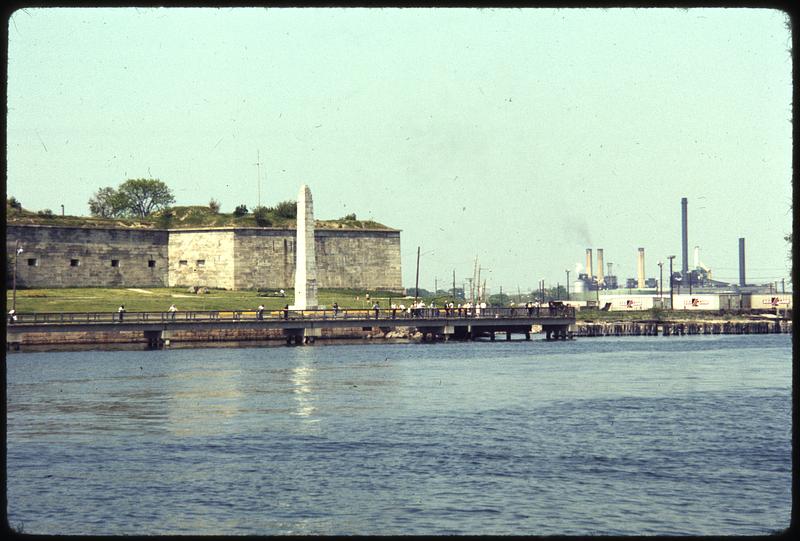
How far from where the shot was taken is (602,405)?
40375 millimetres

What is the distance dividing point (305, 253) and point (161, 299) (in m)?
20.1

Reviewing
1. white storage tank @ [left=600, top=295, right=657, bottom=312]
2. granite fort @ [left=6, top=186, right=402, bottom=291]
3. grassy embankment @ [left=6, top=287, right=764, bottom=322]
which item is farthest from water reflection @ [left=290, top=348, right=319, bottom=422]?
white storage tank @ [left=600, top=295, right=657, bottom=312]

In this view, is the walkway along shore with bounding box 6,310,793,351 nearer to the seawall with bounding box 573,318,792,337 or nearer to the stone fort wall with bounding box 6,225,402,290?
the seawall with bounding box 573,318,792,337

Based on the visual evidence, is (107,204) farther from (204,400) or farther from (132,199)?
(204,400)

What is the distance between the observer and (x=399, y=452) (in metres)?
28.5

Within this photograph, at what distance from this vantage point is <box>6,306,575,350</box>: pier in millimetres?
73500

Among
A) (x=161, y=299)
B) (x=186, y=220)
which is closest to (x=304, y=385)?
(x=161, y=299)

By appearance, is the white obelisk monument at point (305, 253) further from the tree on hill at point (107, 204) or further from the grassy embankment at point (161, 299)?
the tree on hill at point (107, 204)

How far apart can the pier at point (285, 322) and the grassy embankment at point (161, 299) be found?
26.1 feet

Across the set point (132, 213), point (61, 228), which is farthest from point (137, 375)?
point (132, 213)

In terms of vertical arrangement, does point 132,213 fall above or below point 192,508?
above

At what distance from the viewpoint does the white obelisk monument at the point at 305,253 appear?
84.4 meters

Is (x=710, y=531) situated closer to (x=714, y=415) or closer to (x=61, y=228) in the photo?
(x=714, y=415)

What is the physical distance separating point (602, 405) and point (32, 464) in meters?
21.5
